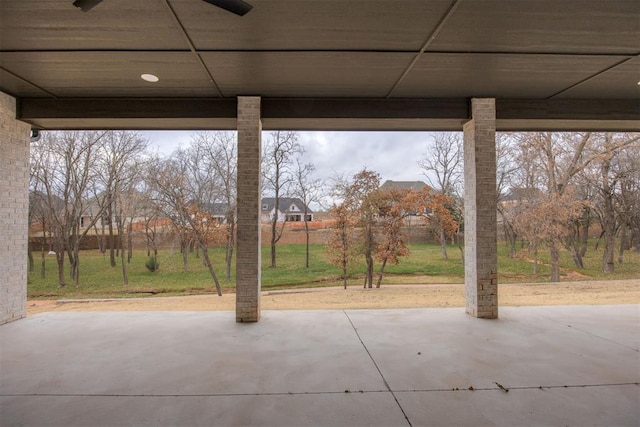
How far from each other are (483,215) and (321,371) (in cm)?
341

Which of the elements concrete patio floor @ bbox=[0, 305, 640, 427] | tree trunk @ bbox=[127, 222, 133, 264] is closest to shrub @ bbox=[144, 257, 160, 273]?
tree trunk @ bbox=[127, 222, 133, 264]

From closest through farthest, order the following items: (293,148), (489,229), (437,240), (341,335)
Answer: (341,335) < (489,229) < (437,240) < (293,148)

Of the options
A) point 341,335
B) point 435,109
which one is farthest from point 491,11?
point 341,335

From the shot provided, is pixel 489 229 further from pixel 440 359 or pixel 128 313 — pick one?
pixel 128 313

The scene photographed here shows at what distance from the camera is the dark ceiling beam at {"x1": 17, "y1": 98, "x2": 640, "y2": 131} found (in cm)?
488

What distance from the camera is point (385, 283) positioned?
43.7 feet

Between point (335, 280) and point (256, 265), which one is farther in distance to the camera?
point (335, 280)

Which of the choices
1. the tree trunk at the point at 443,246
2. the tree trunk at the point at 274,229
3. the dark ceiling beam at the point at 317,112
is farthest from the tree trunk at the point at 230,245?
the tree trunk at the point at 443,246

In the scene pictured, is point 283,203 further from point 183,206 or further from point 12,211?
point 12,211

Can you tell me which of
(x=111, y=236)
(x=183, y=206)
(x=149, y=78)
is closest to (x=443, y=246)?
(x=183, y=206)

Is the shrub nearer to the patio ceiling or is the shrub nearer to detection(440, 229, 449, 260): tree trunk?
the patio ceiling

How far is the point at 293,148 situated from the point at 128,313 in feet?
37.5

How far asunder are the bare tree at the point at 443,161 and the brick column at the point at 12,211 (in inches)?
611

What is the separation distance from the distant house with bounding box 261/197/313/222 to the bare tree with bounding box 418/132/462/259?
665cm
